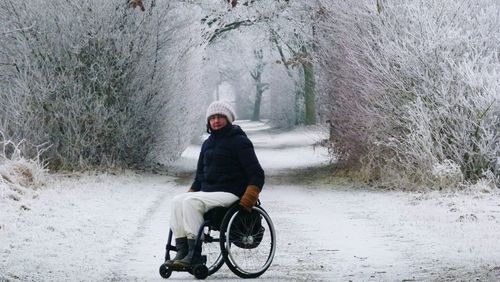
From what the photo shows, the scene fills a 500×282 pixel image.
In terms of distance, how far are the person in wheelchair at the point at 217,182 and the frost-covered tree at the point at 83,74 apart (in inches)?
387

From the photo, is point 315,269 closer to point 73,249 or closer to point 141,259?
point 141,259

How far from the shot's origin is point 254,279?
23.6 feet

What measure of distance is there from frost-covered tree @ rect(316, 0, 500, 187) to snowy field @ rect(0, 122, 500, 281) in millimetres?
924

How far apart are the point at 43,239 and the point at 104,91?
8641 mm

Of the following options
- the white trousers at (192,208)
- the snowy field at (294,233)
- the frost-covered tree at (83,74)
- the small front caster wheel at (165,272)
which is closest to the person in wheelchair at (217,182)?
the white trousers at (192,208)

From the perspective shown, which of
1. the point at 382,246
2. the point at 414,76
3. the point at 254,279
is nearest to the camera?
the point at 254,279

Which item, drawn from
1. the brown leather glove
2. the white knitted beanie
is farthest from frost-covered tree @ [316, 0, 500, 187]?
the brown leather glove

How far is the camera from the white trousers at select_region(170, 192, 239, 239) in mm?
7059

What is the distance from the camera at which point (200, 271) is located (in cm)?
703

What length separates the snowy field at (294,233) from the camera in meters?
7.53

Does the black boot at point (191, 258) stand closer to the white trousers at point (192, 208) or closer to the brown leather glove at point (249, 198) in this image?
the white trousers at point (192, 208)

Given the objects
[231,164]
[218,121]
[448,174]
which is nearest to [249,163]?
[231,164]

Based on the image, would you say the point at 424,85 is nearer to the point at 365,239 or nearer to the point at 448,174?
the point at 448,174

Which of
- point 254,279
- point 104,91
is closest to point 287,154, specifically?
point 104,91
